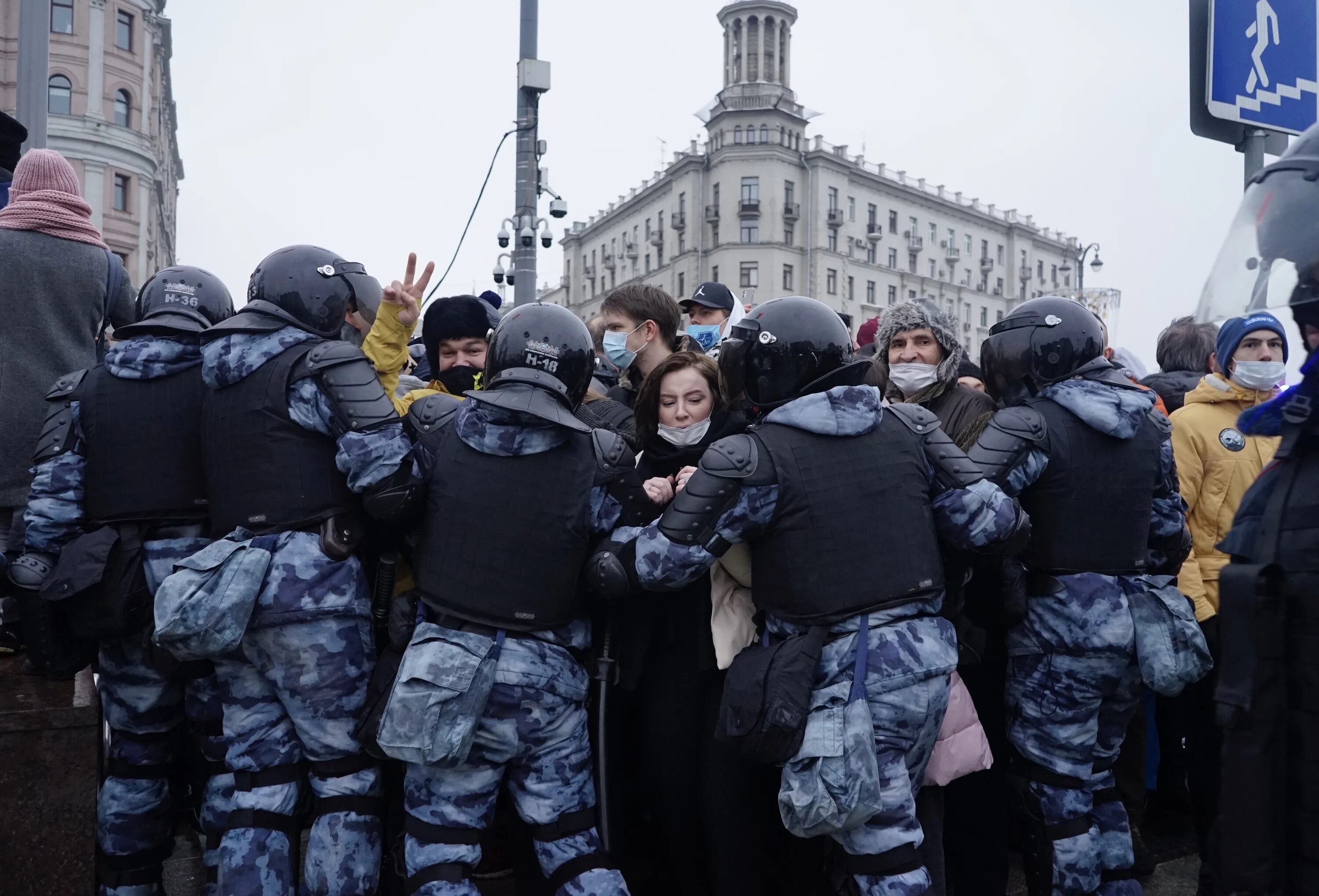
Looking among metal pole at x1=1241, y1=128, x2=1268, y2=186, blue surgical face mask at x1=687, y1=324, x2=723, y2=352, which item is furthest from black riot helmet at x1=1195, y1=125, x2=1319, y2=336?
blue surgical face mask at x1=687, y1=324, x2=723, y2=352

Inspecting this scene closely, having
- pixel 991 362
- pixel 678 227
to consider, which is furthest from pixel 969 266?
pixel 991 362

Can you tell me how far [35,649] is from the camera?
347cm

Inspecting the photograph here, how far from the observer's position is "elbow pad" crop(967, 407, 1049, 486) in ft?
11.4

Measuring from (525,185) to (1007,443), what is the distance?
8.66 metres

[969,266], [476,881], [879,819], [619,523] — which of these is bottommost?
[476,881]

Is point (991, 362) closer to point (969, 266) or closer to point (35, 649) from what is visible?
point (35, 649)

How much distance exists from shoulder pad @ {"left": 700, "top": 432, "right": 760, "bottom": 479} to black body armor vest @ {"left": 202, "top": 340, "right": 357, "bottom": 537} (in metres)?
1.25

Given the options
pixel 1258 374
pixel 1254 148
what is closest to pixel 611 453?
pixel 1258 374

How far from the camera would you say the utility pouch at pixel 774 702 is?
111 inches

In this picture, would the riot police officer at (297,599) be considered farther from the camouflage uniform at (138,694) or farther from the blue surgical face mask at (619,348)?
the blue surgical face mask at (619,348)

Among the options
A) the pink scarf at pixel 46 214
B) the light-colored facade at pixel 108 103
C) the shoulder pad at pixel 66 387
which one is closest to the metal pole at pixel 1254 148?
the shoulder pad at pixel 66 387

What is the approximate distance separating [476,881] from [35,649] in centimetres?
189

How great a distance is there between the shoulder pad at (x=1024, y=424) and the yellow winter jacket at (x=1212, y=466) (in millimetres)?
1243

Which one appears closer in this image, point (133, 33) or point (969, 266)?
point (133, 33)
